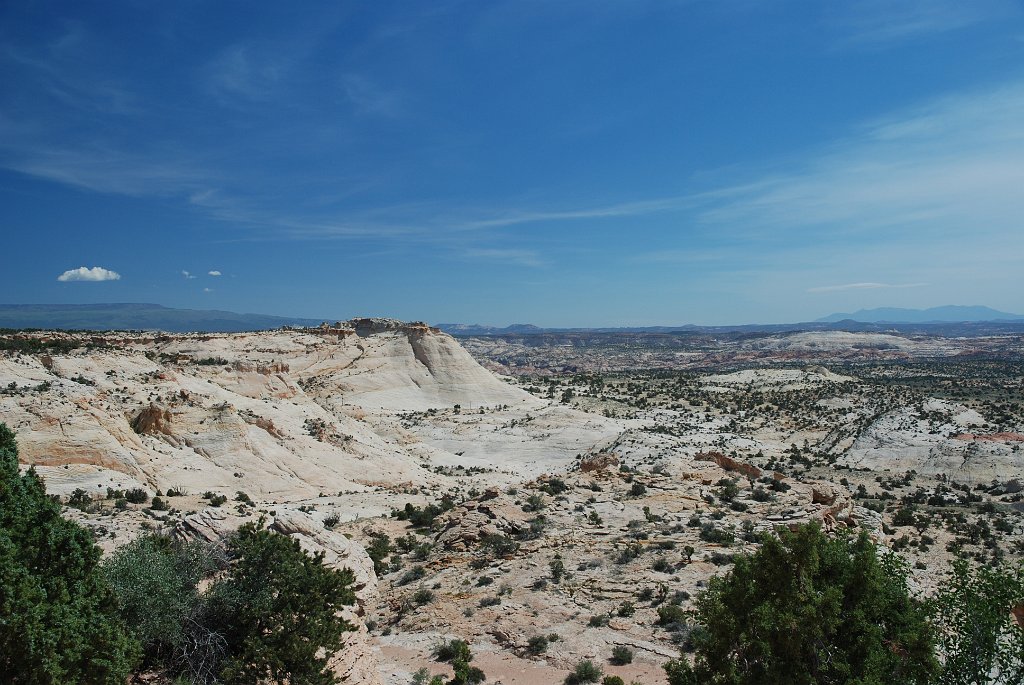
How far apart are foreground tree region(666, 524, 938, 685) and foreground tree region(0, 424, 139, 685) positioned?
282 inches

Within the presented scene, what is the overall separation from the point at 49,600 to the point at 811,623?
8972 mm

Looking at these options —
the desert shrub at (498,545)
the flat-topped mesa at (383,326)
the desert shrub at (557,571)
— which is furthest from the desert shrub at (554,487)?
the flat-topped mesa at (383,326)

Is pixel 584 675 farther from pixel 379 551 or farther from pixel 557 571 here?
pixel 379 551

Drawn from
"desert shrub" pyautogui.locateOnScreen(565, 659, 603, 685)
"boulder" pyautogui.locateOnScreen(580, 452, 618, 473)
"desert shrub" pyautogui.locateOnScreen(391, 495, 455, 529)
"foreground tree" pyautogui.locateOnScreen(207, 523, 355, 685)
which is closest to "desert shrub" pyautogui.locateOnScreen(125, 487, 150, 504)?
"desert shrub" pyautogui.locateOnScreen(391, 495, 455, 529)

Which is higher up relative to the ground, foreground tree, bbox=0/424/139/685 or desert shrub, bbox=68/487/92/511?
foreground tree, bbox=0/424/139/685

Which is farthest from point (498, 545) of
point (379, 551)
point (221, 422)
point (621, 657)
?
point (221, 422)

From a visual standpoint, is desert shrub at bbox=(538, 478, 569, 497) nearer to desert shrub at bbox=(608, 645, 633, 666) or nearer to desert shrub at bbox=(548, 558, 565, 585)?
desert shrub at bbox=(548, 558, 565, 585)

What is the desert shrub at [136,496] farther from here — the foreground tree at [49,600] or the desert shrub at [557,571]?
the desert shrub at [557,571]

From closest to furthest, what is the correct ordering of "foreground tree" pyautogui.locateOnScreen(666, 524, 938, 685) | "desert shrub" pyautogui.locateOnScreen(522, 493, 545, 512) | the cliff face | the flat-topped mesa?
"foreground tree" pyautogui.locateOnScreen(666, 524, 938, 685), "desert shrub" pyautogui.locateOnScreen(522, 493, 545, 512), the cliff face, the flat-topped mesa

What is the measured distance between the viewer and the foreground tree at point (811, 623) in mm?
6742

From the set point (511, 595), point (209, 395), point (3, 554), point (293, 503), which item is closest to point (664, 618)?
point (511, 595)

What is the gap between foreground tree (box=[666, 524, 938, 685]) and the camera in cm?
674

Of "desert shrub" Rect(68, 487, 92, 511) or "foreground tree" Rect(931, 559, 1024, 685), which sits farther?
"desert shrub" Rect(68, 487, 92, 511)

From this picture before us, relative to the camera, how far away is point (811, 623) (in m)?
6.62
